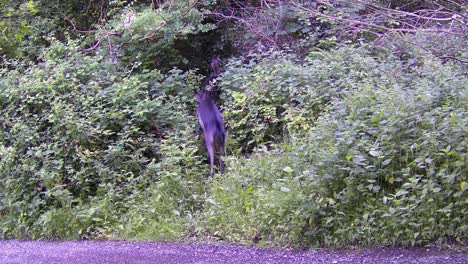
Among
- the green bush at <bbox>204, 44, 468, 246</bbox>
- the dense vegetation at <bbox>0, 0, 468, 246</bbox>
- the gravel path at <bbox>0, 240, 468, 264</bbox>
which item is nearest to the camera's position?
the gravel path at <bbox>0, 240, 468, 264</bbox>

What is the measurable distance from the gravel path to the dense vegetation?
1.00 feet

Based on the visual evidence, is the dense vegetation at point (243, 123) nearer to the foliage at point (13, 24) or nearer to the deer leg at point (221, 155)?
the foliage at point (13, 24)

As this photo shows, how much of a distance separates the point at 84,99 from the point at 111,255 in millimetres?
4468

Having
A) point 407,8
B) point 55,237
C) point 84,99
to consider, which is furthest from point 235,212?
point 407,8

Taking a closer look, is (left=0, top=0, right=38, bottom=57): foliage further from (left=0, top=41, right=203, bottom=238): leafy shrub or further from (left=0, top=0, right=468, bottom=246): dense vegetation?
(left=0, top=41, right=203, bottom=238): leafy shrub

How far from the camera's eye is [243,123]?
11.5 meters

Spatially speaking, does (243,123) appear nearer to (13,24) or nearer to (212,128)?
(212,128)

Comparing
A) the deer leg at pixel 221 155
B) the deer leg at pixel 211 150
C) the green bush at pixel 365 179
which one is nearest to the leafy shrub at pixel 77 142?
the deer leg at pixel 211 150

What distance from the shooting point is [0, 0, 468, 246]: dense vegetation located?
24.7 feet

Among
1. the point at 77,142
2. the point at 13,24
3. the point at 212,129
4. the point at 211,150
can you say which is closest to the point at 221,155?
the point at 211,150

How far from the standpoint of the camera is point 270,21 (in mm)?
14070

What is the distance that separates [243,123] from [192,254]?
4.27m

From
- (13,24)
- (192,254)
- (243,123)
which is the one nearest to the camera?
(192,254)

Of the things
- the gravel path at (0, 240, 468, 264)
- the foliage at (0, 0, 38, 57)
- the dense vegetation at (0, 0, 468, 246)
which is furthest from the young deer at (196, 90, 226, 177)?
the foliage at (0, 0, 38, 57)
